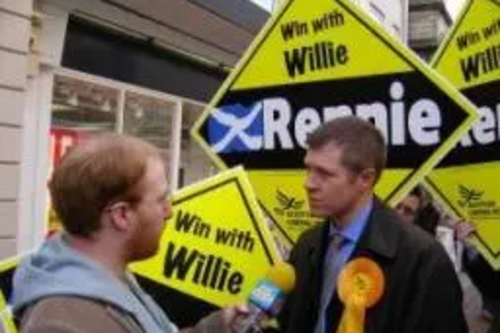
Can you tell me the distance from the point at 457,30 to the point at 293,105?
4.25 ft

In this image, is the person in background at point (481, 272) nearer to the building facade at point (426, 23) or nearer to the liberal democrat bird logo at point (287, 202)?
the liberal democrat bird logo at point (287, 202)

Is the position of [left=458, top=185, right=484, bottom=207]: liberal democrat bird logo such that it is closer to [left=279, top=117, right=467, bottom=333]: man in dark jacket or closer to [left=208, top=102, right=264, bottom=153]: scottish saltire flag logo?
[left=208, top=102, right=264, bottom=153]: scottish saltire flag logo

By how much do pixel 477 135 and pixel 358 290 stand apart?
1.76 metres

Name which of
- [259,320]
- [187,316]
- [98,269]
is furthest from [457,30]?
[98,269]

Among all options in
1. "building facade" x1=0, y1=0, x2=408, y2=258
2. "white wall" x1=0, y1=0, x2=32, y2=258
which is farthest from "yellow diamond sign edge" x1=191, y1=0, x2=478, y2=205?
"building facade" x1=0, y1=0, x2=408, y2=258

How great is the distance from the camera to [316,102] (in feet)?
13.1

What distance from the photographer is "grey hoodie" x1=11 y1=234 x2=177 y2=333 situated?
1939 millimetres

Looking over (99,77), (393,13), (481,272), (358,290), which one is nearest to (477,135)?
(481,272)

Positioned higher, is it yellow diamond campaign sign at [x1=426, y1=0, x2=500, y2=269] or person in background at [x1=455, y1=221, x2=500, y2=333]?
yellow diamond campaign sign at [x1=426, y1=0, x2=500, y2=269]

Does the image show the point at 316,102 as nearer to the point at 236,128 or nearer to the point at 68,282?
the point at 236,128

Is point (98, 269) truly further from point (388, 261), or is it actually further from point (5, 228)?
point (5, 228)

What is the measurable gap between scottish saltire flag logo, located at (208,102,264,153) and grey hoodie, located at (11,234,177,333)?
213 centimetres

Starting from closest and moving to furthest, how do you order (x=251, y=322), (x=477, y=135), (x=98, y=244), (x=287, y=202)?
(x=98, y=244) < (x=251, y=322) < (x=287, y=202) < (x=477, y=135)

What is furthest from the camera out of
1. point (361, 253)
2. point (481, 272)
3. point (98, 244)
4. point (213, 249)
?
point (481, 272)
